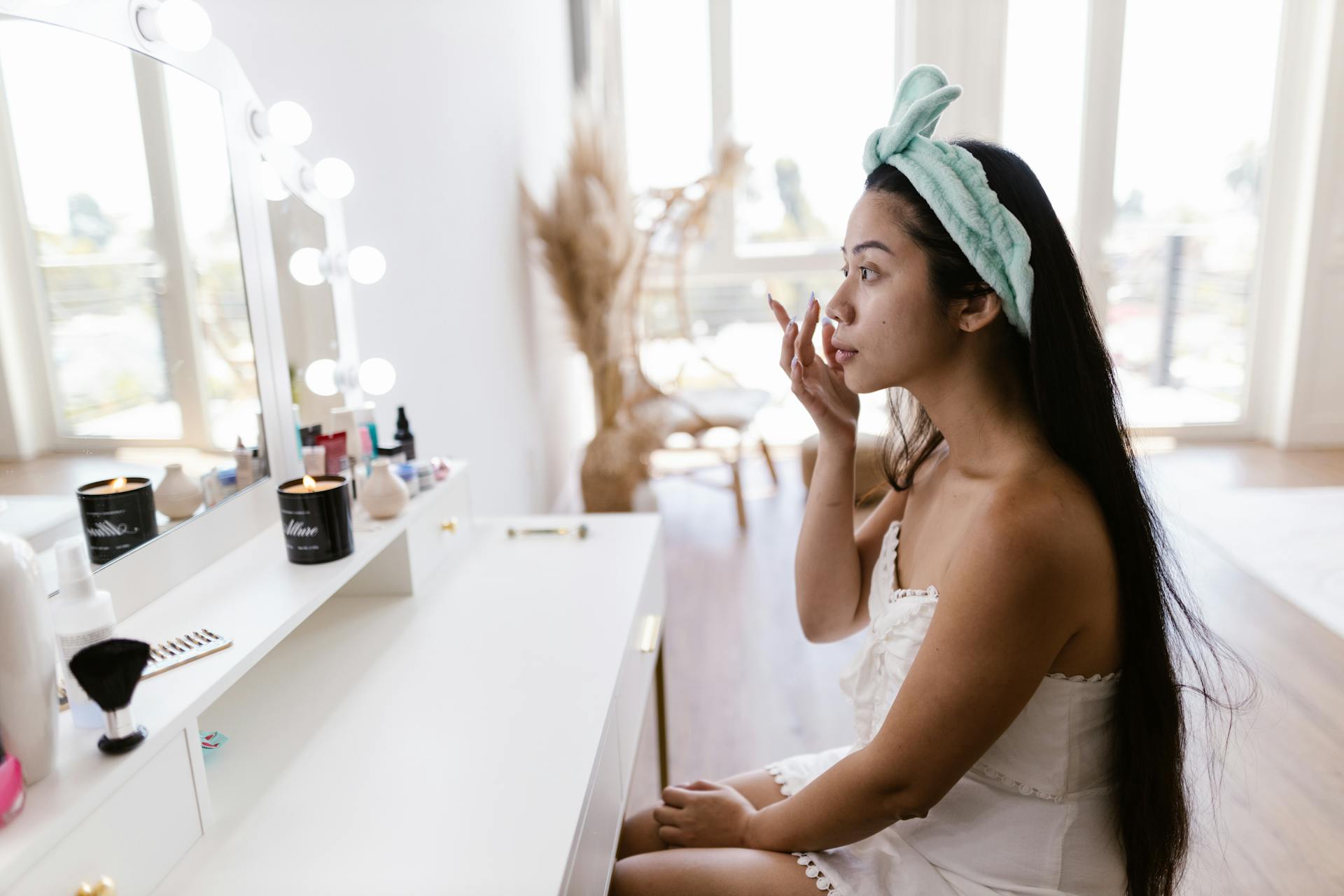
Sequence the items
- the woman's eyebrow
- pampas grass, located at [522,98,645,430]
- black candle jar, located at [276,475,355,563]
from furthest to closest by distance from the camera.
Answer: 1. pampas grass, located at [522,98,645,430]
2. black candle jar, located at [276,475,355,563]
3. the woman's eyebrow

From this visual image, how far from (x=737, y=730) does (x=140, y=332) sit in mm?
1506

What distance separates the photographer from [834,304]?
3.15 ft

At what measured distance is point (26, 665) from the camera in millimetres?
625

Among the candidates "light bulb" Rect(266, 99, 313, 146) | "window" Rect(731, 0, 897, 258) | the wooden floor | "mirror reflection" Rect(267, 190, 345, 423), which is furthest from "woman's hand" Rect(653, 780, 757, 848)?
"window" Rect(731, 0, 897, 258)

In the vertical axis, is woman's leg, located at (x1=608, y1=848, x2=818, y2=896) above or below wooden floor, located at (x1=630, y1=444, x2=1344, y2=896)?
above

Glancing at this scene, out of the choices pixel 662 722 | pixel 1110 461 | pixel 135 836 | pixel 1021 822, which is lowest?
pixel 662 722

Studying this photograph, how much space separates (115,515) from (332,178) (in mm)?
595

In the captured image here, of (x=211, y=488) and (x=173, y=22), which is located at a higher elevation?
(x=173, y=22)

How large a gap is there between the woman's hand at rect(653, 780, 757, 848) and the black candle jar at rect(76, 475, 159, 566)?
62 centimetres

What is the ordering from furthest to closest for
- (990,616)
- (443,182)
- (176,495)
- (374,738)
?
(443,182) → (176,495) → (374,738) → (990,616)

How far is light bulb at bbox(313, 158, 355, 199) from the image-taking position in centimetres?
130

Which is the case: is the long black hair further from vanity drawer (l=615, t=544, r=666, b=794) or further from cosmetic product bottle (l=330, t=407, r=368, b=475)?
cosmetic product bottle (l=330, t=407, r=368, b=475)

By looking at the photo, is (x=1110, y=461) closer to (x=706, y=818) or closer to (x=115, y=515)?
(x=706, y=818)

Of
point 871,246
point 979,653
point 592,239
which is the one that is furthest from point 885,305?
point 592,239
